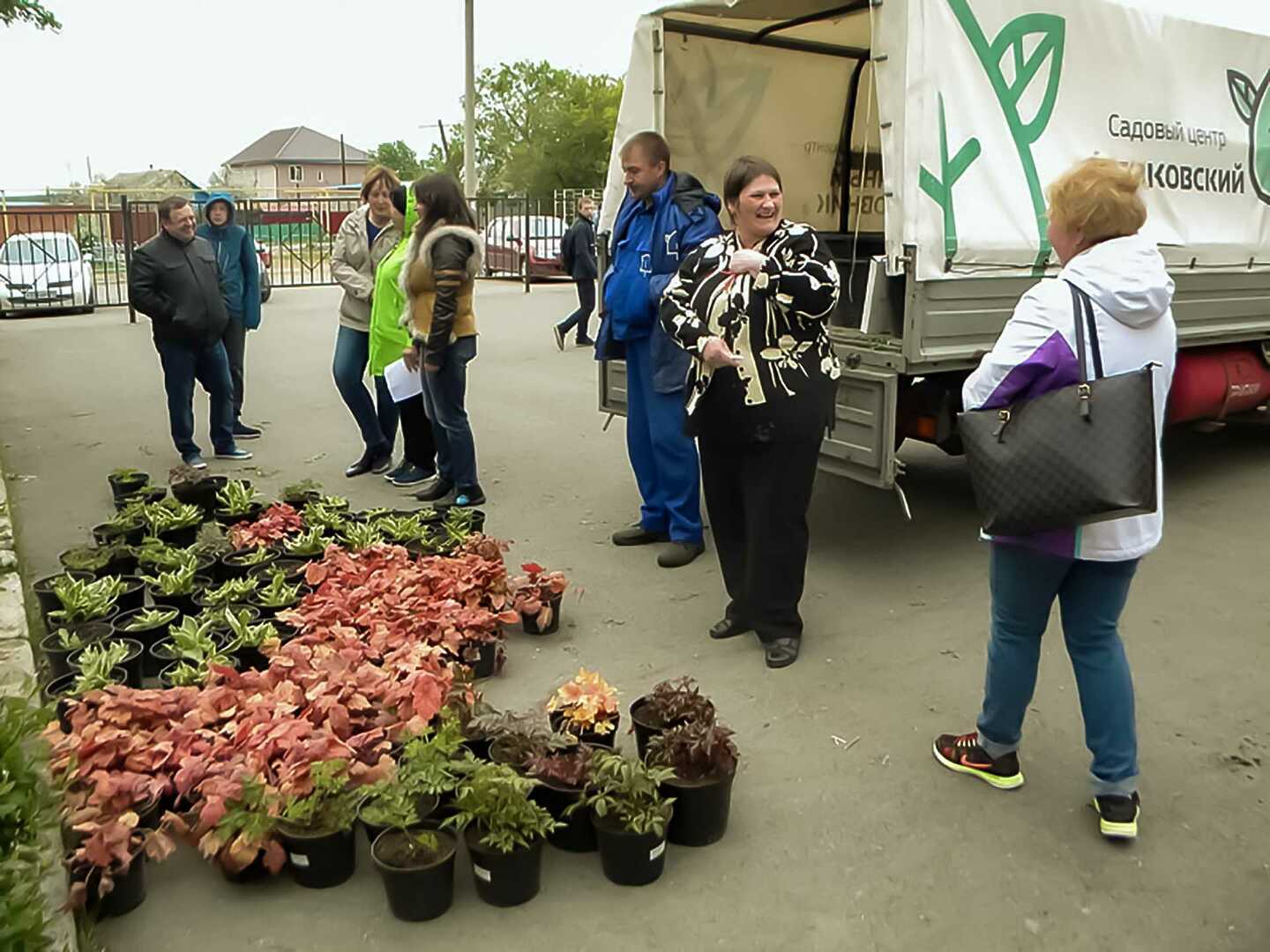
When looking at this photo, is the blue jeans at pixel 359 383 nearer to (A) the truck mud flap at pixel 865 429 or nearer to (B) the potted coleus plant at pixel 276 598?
(B) the potted coleus plant at pixel 276 598

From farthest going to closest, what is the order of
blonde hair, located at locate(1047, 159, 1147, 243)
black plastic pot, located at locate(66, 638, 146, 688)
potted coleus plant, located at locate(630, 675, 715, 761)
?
black plastic pot, located at locate(66, 638, 146, 688) < potted coleus plant, located at locate(630, 675, 715, 761) < blonde hair, located at locate(1047, 159, 1147, 243)

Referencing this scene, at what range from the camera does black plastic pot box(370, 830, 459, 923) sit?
2857 mm

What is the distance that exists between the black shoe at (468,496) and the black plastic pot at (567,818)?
11.7ft

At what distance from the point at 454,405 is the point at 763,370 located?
2620mm

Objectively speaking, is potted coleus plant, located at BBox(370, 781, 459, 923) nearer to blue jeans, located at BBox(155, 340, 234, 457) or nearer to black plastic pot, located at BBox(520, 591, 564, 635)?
black plastic pot, located at BBox(520, 591, 564, 635)

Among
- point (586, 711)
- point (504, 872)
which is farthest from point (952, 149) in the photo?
point (504, 872)

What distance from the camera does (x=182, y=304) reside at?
711 cm

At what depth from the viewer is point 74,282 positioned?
18.6 metres

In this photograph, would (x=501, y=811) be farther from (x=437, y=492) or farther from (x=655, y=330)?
(x=437, y=492)

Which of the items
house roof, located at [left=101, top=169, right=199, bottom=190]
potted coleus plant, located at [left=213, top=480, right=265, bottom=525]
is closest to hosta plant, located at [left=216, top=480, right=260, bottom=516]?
potted coleus plant, located at [left=213, top=480, right=265, bottom=525]

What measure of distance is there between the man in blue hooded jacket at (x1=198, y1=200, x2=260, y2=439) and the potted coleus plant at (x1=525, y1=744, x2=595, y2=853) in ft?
18.2

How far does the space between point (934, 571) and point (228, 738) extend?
360cm

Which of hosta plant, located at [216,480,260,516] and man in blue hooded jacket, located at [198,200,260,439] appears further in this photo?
man in blue hooded jacket, located at [198,200,260,439]

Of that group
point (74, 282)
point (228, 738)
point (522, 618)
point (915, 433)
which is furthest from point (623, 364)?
point (74, 282)
